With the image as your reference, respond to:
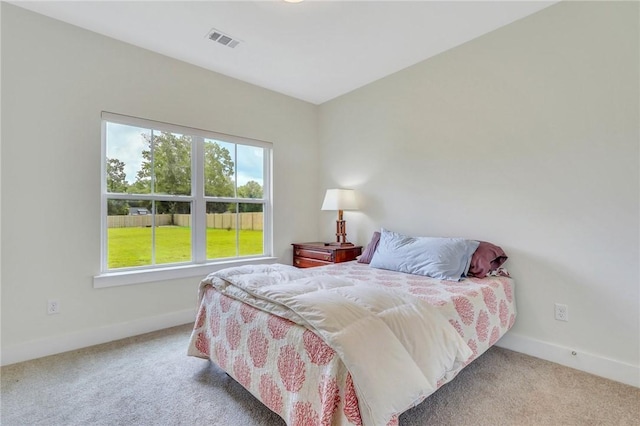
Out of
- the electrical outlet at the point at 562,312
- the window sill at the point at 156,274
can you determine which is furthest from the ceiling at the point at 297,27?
the electrical outlet at the point at 562,312

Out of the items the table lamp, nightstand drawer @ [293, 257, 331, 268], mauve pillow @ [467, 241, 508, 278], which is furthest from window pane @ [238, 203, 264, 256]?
mauve pillow @ [467, 241, 508, 278]

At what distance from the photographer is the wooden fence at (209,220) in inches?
108

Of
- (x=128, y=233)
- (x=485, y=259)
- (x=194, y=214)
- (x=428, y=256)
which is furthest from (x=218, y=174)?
(x=485, y=259)

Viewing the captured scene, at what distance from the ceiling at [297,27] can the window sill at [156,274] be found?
82.6 inches

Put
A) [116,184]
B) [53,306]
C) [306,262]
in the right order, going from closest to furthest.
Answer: [53,306]
[116,184]
[306,262]

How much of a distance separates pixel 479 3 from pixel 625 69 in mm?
1057

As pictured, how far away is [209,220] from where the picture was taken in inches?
128

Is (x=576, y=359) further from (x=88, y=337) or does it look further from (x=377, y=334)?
(x=88, y=337)

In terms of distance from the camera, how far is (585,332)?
2.07 meters

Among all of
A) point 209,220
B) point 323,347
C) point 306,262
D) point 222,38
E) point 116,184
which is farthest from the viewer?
point 306,262

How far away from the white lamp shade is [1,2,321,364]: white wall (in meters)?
1.67

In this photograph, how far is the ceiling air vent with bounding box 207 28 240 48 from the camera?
252cm

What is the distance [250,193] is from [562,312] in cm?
317

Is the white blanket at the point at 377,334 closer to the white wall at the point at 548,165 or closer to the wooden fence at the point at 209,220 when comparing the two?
the white wall at the point at 548,165
